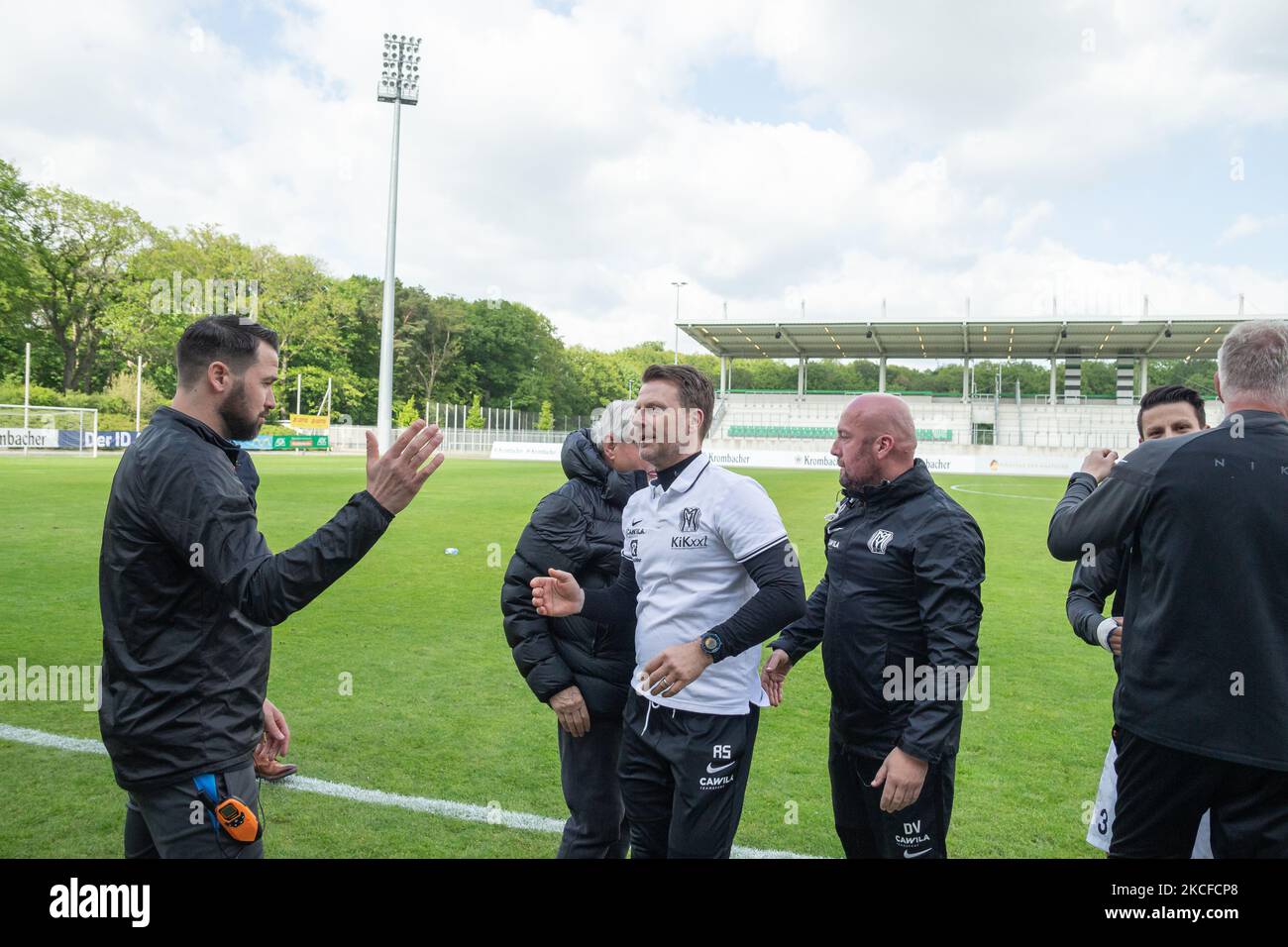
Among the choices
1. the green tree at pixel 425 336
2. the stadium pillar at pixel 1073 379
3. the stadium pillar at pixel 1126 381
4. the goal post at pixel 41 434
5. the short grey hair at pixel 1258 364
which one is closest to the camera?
the short grey hair at pixel 1258 364

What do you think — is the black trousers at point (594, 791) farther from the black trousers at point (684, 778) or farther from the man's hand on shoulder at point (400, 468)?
the man's hand on shoulder at point (400, 468)

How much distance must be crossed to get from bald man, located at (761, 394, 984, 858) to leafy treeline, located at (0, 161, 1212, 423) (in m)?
37.4

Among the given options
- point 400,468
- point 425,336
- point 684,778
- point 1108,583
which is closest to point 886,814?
point 684,778

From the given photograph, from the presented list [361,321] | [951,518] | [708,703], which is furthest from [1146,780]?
[361,321]

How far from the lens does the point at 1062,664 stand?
7.88 metres

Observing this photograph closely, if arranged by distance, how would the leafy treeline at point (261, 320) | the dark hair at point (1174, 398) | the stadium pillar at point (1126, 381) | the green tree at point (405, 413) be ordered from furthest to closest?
1. the green tree at point (405, 413)
2. the stadium pillar at point (1126, 381)
3. the leafy treeline at point (261, 320)
4. the dark hair at point (1174, 398)

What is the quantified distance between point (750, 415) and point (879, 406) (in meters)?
61.9

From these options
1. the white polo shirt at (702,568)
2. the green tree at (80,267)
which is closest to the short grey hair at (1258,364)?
the white polo shirt at (702,568)

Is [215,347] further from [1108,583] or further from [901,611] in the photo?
[1108,583]

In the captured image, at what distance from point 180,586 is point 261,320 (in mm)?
74911

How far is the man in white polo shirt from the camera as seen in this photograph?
2.84 m

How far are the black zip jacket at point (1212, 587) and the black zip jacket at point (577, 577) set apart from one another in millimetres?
1878

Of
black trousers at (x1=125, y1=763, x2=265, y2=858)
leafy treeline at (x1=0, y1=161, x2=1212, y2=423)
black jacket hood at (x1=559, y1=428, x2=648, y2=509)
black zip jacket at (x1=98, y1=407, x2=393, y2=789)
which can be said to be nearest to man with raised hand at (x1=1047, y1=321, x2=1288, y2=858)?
black jacket hood at (x1=559, y1=428, x2=648, y2=509)

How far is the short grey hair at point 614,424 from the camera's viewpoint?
348cm
